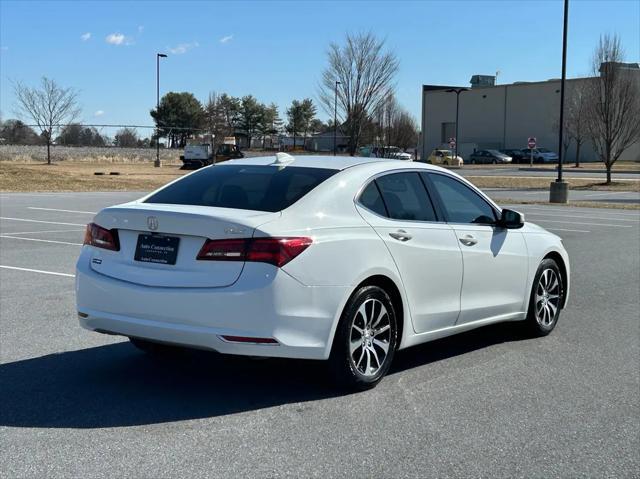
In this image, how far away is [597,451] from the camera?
4.41 meters

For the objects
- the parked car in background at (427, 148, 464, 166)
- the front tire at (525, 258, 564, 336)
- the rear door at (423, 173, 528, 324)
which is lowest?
the front tire at (525, 258, 564, 336)

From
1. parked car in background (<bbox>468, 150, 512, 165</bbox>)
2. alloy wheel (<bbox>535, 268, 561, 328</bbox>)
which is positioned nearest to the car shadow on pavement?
alloy wheel (<bbox>535, 268, 561, 328</bbox>)

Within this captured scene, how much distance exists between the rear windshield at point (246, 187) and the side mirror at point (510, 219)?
188 centimetres

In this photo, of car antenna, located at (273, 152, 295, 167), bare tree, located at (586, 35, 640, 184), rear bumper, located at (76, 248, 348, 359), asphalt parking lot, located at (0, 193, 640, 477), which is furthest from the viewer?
bare tree, located at (586, 35, 640, 184)

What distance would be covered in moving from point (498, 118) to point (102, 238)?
290 ft

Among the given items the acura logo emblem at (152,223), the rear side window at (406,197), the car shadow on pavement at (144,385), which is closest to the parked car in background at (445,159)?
the rear side window at (406,197)

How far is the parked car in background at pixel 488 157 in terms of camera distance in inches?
2975

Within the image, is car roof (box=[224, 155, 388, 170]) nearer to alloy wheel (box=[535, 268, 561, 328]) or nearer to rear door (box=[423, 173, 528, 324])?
rear door (box=[423, 173, 528, 324])

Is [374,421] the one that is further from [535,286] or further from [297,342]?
[535,286]

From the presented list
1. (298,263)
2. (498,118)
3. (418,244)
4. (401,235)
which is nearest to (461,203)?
(418,244)

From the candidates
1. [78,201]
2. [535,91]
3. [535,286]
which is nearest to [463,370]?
[535,286]

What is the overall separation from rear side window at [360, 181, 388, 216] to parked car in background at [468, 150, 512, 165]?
237 ft

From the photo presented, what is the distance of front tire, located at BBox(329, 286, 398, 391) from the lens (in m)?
5.12

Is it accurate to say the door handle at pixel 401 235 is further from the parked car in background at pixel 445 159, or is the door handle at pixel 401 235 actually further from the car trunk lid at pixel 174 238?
the parked car in background at pixel 445 159
